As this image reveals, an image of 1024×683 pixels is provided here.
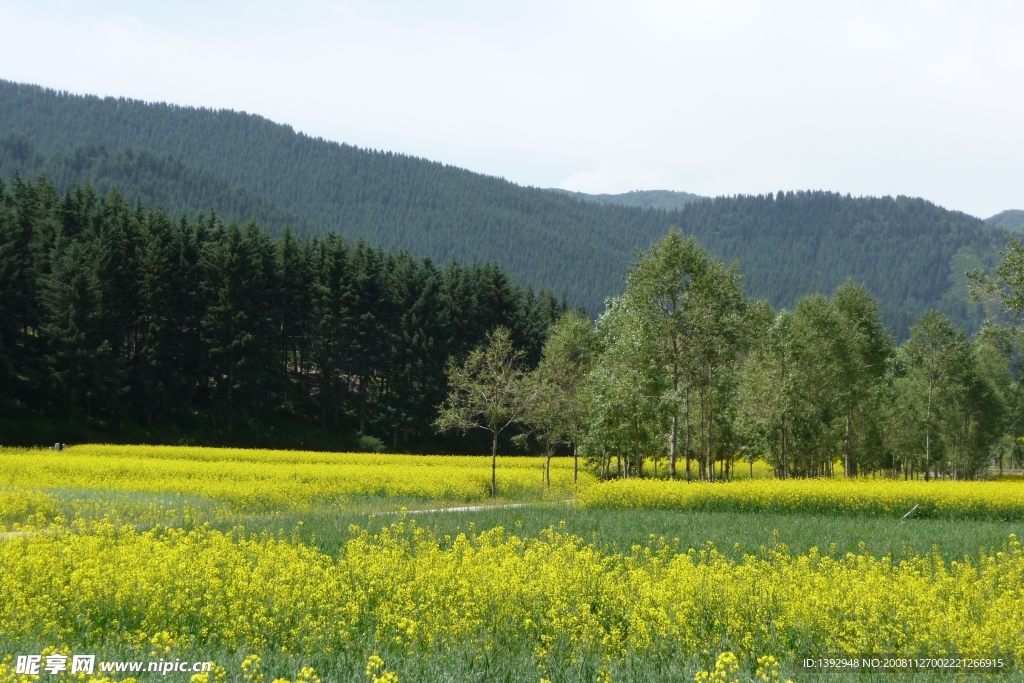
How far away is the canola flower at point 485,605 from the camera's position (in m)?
9.95

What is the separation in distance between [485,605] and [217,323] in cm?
5601

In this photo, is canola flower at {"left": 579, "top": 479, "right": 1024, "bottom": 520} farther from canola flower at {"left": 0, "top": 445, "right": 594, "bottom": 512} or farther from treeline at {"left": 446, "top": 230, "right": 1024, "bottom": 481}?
treeline at {"left": 446, "top": 230, "right": 1024, "bottom": 481}

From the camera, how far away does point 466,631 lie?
1030 cm

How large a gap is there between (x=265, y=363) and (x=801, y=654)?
58.8 metres

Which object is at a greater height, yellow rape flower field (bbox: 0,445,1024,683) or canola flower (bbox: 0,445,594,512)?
yellow rape flower field (bbox: 0,445,1024,683)

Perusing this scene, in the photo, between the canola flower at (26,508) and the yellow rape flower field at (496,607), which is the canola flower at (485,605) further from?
the canola flower at (26,508)

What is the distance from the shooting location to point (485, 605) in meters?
11.1

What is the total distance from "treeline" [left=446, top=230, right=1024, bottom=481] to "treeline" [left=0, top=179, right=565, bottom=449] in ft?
34.9

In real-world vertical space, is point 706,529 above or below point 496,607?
below

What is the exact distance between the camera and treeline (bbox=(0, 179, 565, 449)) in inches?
2188

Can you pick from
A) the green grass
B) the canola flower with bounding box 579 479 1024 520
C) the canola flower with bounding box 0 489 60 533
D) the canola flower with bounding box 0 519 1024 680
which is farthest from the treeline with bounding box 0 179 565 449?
the canola flower with bounding box 0 519 1024 680

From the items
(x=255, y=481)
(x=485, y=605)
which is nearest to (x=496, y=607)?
(x=485, y=605)

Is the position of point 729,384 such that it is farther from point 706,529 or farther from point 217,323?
point 217,323

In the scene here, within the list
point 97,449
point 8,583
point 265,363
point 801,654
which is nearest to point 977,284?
point 801,654
